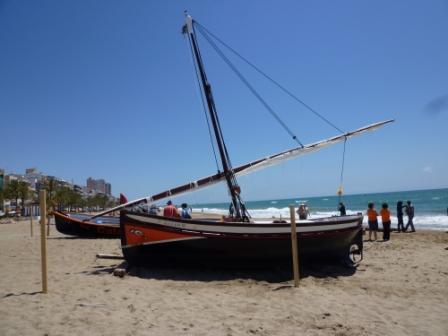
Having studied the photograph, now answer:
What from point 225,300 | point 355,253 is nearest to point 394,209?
point 355,253

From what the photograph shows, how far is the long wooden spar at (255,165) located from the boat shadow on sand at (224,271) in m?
1.78

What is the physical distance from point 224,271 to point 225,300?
8.27 ft

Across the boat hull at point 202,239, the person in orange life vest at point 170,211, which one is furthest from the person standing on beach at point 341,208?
the person in orange life vest at point 170,211

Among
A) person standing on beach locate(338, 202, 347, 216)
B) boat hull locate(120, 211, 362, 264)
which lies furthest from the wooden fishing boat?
person standing on beach locate(338, 202, 347, 216)

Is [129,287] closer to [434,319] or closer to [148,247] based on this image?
[148,247]

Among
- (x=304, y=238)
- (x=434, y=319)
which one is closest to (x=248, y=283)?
(x=304, y=238)

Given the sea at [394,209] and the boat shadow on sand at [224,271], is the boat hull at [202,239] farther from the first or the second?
the sea at [394,209]

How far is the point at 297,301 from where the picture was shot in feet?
19.6

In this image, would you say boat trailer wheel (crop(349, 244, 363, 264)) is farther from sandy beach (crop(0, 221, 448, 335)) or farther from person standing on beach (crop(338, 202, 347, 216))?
person standing on beach (crop(338, 202, 347, 216))

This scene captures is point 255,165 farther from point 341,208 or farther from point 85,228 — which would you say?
point 85,228

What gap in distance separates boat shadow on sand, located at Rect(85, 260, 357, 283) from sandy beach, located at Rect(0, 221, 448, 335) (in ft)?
0.08

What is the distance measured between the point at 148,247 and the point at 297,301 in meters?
3.84

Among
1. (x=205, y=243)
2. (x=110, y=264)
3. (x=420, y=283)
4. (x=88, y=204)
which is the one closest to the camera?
(x=420, y=283)

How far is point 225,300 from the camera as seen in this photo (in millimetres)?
6039
